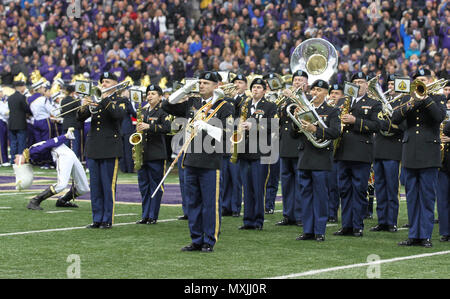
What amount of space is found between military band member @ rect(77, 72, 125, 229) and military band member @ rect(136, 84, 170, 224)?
1.93 ft

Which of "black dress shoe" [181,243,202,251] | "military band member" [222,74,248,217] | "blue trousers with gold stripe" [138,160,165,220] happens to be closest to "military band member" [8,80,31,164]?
"military band member" [222,74,248,217]

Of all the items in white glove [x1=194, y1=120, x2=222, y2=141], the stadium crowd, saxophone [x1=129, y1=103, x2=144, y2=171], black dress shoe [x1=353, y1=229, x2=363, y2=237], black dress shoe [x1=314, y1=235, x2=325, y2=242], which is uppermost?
the stadium crowd

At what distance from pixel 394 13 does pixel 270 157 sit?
12791mm

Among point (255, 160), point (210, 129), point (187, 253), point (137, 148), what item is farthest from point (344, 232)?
point (137, 148)

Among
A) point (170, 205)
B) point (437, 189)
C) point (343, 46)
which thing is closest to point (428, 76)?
point (437, 189)

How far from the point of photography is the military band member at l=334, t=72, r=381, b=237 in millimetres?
11352

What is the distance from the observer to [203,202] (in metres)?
9.70

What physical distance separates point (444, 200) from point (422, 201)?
0.61 meters

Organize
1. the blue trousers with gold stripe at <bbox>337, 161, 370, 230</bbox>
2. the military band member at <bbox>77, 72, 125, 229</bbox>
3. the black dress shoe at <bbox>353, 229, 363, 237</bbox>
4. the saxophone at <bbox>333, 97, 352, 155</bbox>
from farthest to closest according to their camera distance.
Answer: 1. the military band member at <bbox>77, 72, 125, 229</bbox>
2. the saxophone at <bbox>333, 97, 352, 155</bbox>
3. the blue trousers with gold stripe at <bbox>337, 161, 370, 230</bbox>
4. the black dress shoe at <bbox>353, 229, 363, 237</bbox>

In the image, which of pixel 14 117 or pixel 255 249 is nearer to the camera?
pixel 255 249

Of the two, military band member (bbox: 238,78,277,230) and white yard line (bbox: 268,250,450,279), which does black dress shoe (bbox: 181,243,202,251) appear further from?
military band member (bbox: 238,78,277,230)

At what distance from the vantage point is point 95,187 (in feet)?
38.6

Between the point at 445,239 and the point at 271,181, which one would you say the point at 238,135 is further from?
the point at 271,181
